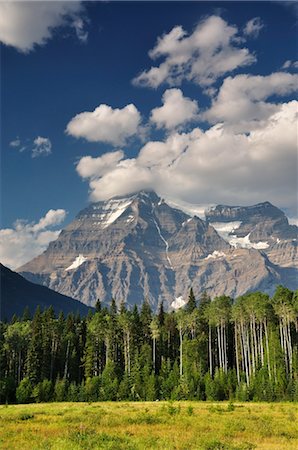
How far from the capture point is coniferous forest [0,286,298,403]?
8088 cm

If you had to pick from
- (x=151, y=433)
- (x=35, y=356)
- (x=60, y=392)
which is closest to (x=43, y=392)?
(x=60, y=392)

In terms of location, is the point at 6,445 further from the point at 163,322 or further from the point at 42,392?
the point at 163,322

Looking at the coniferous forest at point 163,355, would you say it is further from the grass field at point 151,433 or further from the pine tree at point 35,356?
the grass field at point 151,433

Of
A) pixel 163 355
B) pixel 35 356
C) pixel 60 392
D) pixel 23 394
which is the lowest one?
pixel 23 394

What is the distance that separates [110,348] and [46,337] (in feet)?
49.1

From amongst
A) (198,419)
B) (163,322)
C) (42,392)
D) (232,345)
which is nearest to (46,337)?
(42,392)

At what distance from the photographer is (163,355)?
352ft

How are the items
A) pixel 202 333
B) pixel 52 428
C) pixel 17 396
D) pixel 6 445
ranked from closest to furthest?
pixel 6 445 → pixel 52 428 → pixel 17 396 → pixel 202 333

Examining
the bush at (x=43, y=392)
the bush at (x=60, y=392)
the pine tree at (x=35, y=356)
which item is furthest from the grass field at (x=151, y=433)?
the pine tree at (x=35, y=356)

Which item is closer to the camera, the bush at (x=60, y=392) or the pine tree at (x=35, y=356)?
the bush at (x=60, y=392)

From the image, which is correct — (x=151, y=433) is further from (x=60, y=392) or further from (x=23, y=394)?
(x=23, y=394)

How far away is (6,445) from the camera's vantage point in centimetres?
2761

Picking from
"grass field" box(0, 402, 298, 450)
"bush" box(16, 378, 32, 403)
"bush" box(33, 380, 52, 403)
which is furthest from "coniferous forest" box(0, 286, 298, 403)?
"grass field" box(0, 402, 298, 450)

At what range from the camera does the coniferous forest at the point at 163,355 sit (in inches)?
3184
